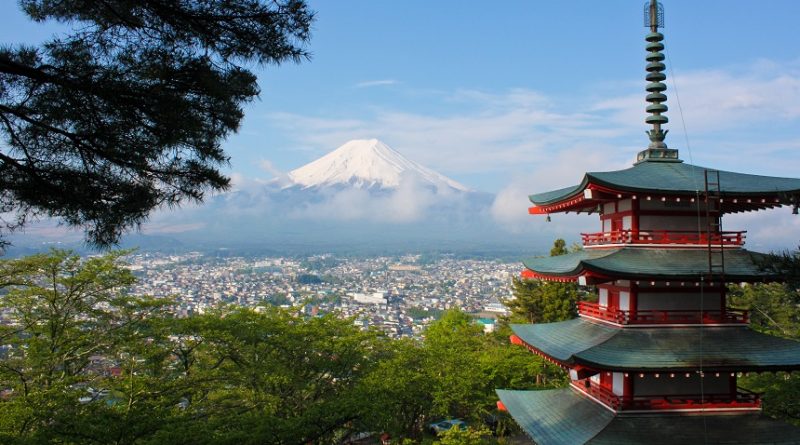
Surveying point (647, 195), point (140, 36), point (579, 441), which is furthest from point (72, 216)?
point (647, 195)

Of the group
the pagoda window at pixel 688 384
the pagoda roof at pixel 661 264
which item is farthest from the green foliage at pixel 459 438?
the pagoda roof at pixel 661 264

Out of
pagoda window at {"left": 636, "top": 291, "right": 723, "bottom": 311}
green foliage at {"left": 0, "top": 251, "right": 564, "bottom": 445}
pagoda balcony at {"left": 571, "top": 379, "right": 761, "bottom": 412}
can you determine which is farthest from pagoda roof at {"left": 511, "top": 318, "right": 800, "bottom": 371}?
green foliage at {"left": 0, "top": 251, "right": 564, "bottom": 445}

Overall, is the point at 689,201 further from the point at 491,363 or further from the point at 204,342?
the point at 204,342

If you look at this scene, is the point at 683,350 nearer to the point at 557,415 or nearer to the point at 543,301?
the point at 557,415

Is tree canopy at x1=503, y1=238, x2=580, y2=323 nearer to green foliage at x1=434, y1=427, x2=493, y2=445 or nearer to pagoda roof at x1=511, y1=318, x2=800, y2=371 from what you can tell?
green foliage at x1=434, y1=427, x2=493, y2=445

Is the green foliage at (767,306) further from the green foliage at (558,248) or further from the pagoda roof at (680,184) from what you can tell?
the pagoda roof at (680,184)

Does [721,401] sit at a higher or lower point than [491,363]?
higher
